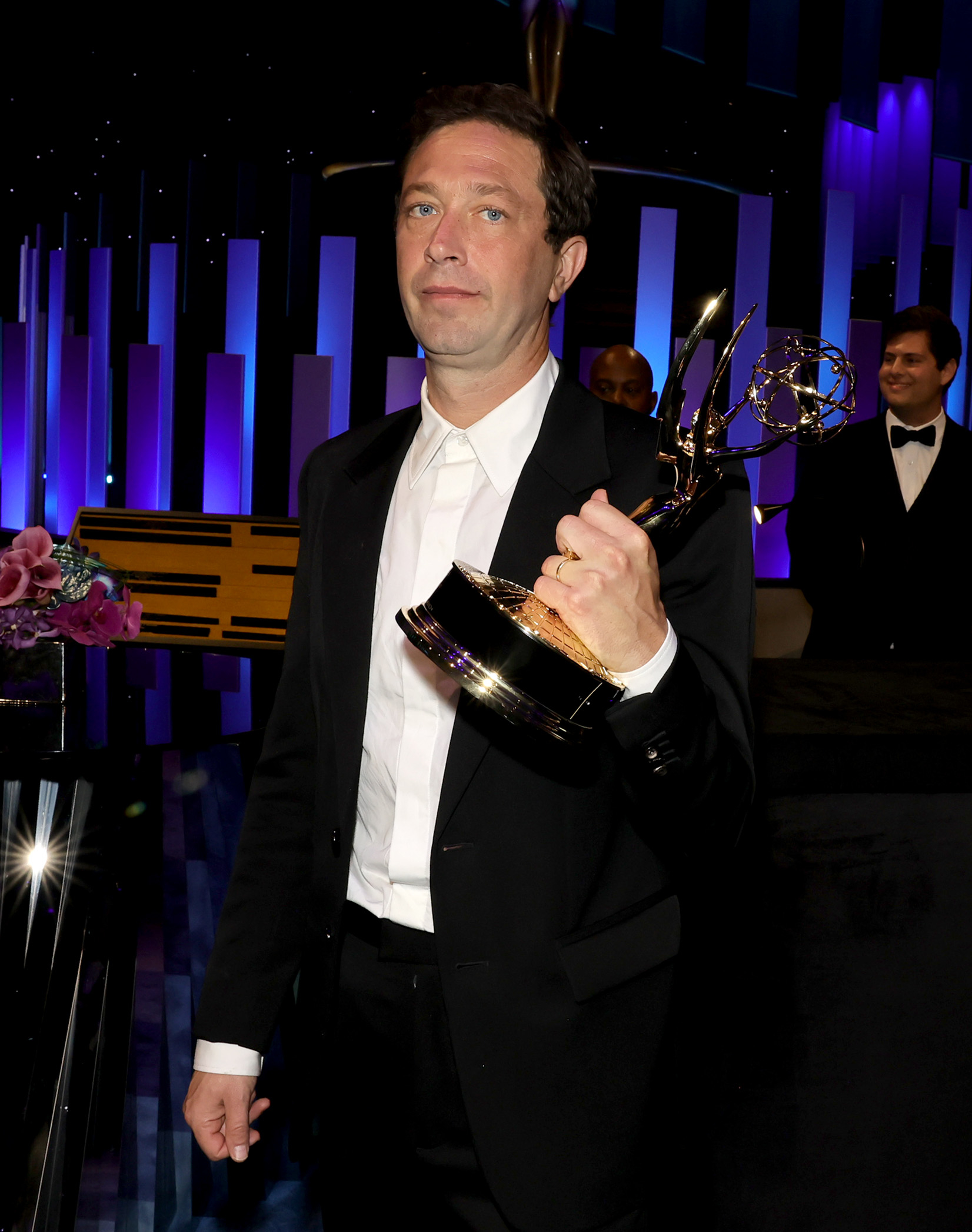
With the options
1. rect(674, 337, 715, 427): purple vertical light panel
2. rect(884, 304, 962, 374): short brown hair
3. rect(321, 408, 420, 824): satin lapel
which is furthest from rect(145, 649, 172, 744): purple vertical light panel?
rect(674, 337, 715, 427): purple vertical light panel

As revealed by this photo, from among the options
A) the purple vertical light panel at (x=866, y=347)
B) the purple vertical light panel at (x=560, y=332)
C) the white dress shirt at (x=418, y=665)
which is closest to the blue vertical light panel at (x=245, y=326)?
the purple vertical light panel at (x=560, y=332)

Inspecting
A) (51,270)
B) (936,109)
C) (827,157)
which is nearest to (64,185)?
(51,270)

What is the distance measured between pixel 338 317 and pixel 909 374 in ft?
11.8

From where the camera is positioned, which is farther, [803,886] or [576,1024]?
[803,886]

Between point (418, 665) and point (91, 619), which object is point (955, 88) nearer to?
point (91, 619)

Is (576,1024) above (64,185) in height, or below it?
below

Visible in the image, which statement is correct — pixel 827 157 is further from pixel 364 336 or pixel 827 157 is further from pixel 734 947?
pixel 734 947

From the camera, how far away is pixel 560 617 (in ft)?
2.73

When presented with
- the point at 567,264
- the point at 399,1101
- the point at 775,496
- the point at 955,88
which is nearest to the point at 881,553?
the point at 567,264

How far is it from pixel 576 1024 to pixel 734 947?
0.35 metres

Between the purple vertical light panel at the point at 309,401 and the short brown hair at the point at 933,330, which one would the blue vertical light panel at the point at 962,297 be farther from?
the purple vertical light panel at the point at 309,401

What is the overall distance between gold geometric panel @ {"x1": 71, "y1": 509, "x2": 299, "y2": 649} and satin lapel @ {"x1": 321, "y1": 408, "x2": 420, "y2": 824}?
13.3 feet

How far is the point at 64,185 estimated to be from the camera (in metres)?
6.75

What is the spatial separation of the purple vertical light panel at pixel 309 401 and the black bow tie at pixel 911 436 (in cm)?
326
